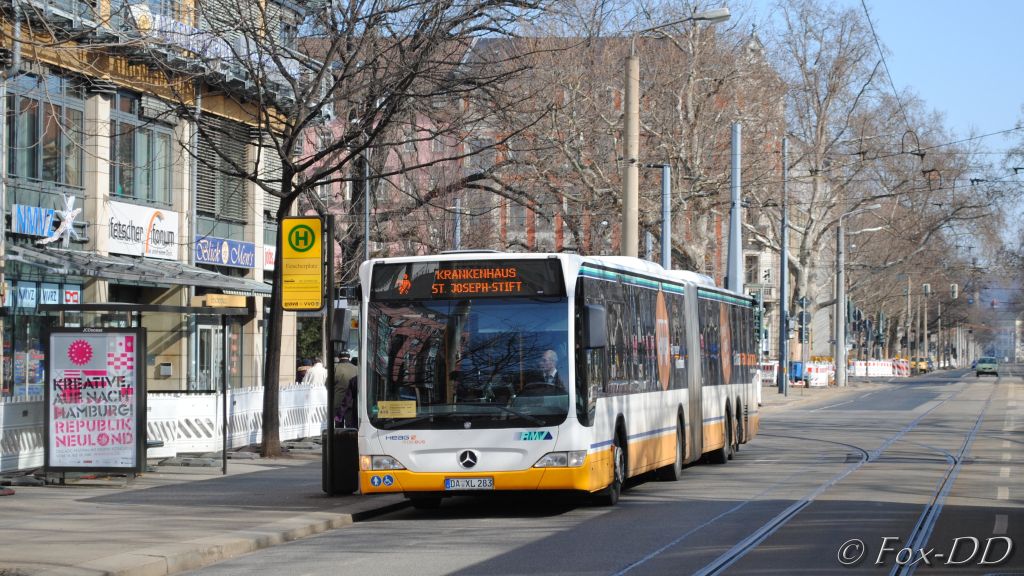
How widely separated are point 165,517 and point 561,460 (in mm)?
4135

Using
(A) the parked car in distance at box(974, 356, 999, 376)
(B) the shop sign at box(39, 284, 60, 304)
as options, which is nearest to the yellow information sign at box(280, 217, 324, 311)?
(B) the shop sign at box(39, 284, 60, 304)

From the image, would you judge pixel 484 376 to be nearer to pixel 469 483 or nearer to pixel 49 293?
pixel 469 483

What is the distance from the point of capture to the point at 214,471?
2034cm

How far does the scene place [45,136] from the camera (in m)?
28.3

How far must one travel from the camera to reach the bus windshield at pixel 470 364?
587 inches

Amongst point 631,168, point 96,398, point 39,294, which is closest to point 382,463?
point 96,398

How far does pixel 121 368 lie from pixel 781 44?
44592 mm

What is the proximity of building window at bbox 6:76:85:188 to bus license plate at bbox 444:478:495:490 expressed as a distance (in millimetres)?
14542

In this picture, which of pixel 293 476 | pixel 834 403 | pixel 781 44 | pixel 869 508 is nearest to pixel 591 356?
pixel 869 508

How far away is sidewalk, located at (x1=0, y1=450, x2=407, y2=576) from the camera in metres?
11.6

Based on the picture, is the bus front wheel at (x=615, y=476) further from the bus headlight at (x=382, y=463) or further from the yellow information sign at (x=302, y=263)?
the yellow information sign at (x=302, y=263)

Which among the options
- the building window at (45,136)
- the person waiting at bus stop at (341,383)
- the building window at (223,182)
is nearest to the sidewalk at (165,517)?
the person waiting at bus stop at (341,383)

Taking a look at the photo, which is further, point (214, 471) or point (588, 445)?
point (214, 471)

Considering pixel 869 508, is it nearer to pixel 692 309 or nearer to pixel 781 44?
pixel 692 309
